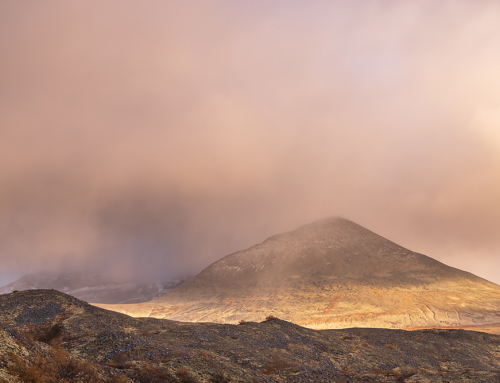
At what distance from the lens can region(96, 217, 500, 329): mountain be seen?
105869 millimetres

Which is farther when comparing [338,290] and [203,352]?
[338,290]

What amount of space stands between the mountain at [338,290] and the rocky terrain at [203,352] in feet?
221

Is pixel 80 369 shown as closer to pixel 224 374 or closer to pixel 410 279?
pixel 224 374

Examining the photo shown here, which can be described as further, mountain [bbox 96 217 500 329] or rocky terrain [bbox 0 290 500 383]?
mountain [bbox 96 217 500 329]

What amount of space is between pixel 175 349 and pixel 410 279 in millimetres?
146989

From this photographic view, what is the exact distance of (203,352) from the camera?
21.1 m

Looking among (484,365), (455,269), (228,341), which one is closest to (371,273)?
(455,269)

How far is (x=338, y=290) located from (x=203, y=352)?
12873 cm

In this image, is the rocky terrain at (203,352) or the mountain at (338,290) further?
the mountain at (338,290)

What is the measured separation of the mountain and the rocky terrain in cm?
6739

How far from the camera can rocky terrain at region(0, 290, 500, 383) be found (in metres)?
12.0

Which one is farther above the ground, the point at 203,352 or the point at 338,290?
the point at 203,352

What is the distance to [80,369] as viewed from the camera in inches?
457

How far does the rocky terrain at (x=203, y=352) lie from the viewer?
12.0 meters
